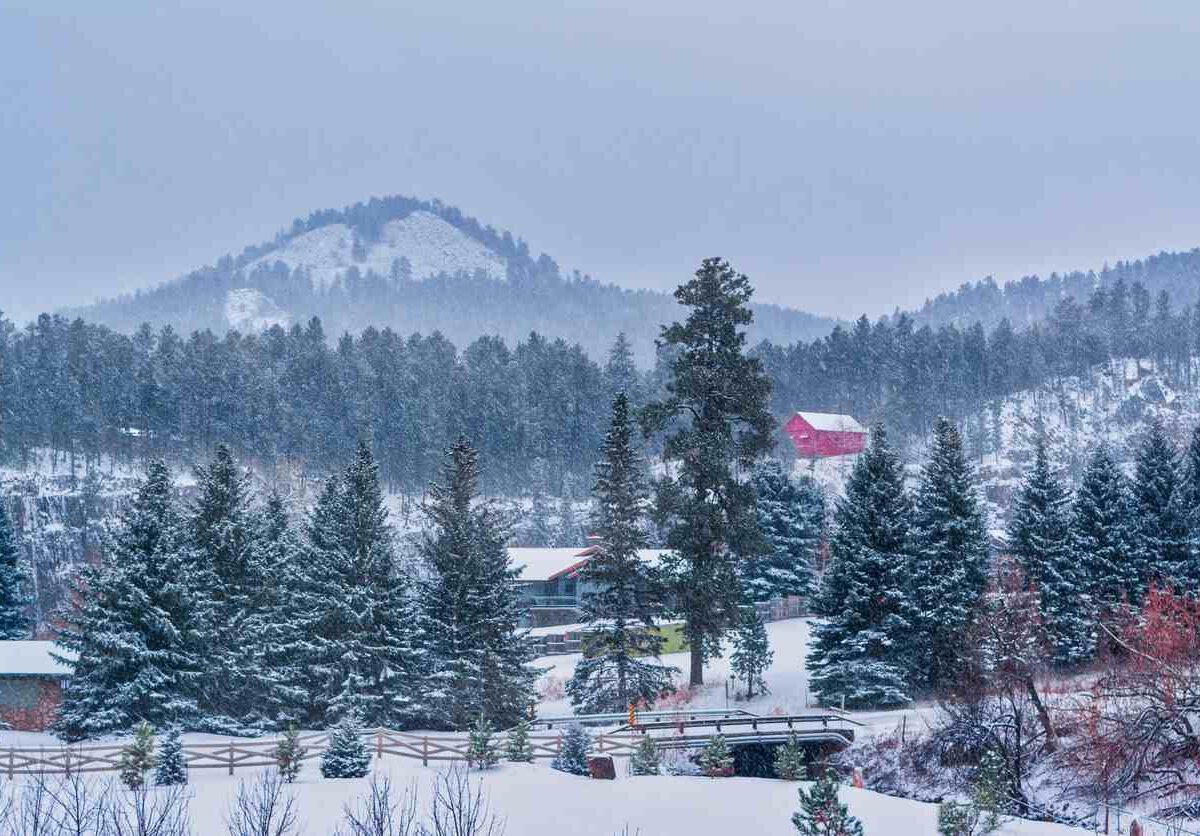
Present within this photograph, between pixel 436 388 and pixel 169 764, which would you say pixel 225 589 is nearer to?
pixel 169 764

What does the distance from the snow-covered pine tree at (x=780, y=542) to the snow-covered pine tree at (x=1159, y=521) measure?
2411 centimetres

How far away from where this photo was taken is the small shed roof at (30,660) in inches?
1761

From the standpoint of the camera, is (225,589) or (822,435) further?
(822,435)

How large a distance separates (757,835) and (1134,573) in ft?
93.6

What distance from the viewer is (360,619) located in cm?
3872

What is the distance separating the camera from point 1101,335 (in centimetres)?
15400

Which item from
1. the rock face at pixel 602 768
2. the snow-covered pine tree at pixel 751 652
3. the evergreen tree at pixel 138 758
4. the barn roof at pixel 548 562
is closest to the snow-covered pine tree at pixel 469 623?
the snow-covered pine tree at pixel 751 652

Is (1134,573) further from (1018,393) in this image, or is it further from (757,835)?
(1018,393)

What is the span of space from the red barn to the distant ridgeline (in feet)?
9.90

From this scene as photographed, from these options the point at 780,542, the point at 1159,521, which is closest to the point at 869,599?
the point at 1159,521

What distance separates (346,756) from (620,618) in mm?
14744

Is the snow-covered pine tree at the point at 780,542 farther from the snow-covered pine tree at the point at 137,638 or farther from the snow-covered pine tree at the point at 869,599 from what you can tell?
the snow-covered pine tree at the point at 137,638

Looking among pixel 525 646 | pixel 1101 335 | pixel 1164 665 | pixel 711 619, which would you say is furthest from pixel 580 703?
pixel 1101 335

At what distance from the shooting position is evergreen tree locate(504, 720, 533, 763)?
3095 cm
